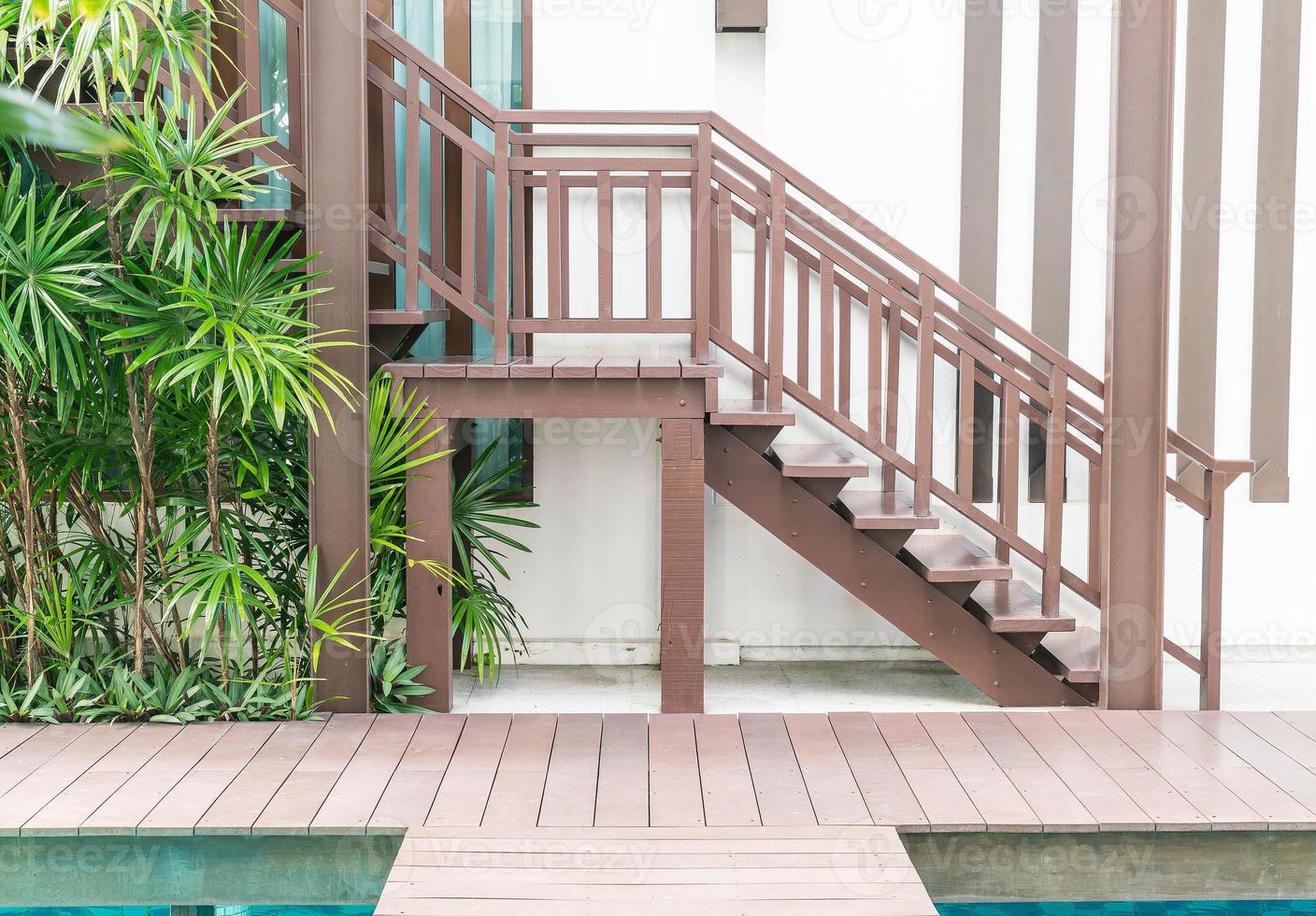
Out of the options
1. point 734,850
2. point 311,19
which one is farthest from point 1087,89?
point 734,850

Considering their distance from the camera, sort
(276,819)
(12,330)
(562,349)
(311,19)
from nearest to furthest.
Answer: (276,819) → (12,330) → (311,19) → (562,349)

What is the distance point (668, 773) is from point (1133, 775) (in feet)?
4.70

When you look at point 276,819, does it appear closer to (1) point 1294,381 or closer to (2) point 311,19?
(2) point 311,19

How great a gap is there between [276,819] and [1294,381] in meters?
4.84

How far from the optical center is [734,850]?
9.73 feet

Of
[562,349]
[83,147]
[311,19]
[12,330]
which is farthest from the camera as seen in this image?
[562,349]

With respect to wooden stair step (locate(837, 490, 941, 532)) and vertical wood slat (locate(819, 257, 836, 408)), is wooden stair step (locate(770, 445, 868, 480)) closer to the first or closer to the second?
wooden stair step (locate(837, 490, 941, 532))

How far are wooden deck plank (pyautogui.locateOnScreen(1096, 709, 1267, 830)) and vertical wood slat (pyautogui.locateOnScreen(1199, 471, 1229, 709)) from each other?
0.35m

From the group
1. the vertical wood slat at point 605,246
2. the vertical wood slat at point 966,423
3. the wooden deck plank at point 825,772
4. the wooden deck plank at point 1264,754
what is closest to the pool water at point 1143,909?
the wooden deck plank at point 1264,754

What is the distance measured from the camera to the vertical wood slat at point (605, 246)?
4.11 meters

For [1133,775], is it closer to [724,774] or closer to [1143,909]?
[1143,909]

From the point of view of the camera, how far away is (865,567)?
14.8ft

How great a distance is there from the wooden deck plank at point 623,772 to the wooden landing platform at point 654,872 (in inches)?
3.8

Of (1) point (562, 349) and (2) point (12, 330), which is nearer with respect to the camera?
(2) point (12, 330)
